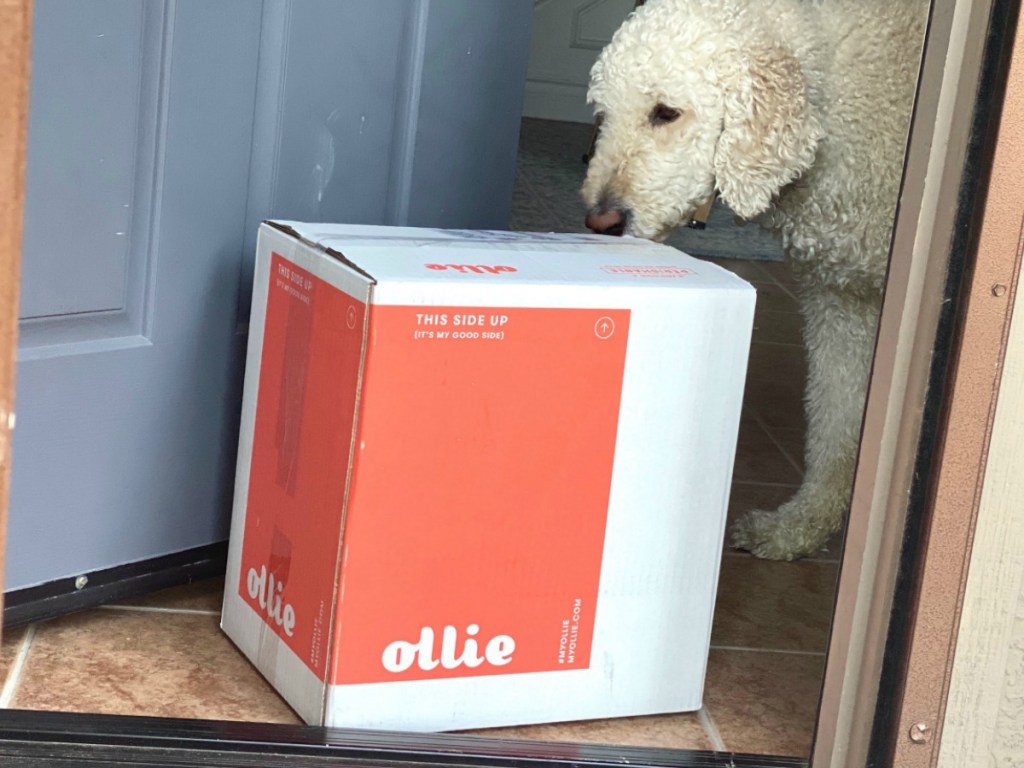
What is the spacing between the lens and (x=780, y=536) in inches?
75.7

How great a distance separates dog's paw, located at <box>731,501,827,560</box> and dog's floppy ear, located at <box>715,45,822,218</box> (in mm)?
547

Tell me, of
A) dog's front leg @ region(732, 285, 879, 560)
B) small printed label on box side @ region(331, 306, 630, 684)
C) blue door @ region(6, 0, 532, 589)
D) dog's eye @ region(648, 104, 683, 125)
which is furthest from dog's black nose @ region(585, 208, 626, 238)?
small printed label on box side @ region(331, 306, 630, 684)

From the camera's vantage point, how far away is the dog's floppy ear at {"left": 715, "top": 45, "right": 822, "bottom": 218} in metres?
1.56

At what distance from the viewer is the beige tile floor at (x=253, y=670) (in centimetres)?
132

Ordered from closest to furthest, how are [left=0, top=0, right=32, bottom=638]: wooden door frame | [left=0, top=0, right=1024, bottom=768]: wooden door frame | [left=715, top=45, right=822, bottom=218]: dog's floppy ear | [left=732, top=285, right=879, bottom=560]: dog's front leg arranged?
1. [left=0, top=0, right=32, bottom=638]: wooden door frame
2. [left=0, top=0, right=1024, bottom=768]: wooden door frame
3. [left=715, top=45, right=822, bottom=218]: dog's floppy ear
4. [left=732, top=285, right=879, bottom=560]: dog's front leg

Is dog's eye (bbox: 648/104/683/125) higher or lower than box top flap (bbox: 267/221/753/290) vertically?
higher

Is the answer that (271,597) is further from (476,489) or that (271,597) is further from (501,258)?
(501,258)

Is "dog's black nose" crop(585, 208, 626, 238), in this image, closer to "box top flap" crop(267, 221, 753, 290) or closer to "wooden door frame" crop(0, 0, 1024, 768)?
"box top flap" crop(267, 221, 753, 290)

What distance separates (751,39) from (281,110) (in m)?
0.60

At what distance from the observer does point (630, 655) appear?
4.40 ft

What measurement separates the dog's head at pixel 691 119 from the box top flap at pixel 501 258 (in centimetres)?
24

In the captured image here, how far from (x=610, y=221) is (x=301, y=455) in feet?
1.95

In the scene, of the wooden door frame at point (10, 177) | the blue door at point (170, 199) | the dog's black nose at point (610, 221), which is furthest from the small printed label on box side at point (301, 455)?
the dog's black nose at point (610, 221)

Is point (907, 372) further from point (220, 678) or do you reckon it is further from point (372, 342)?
point (220, 678)
